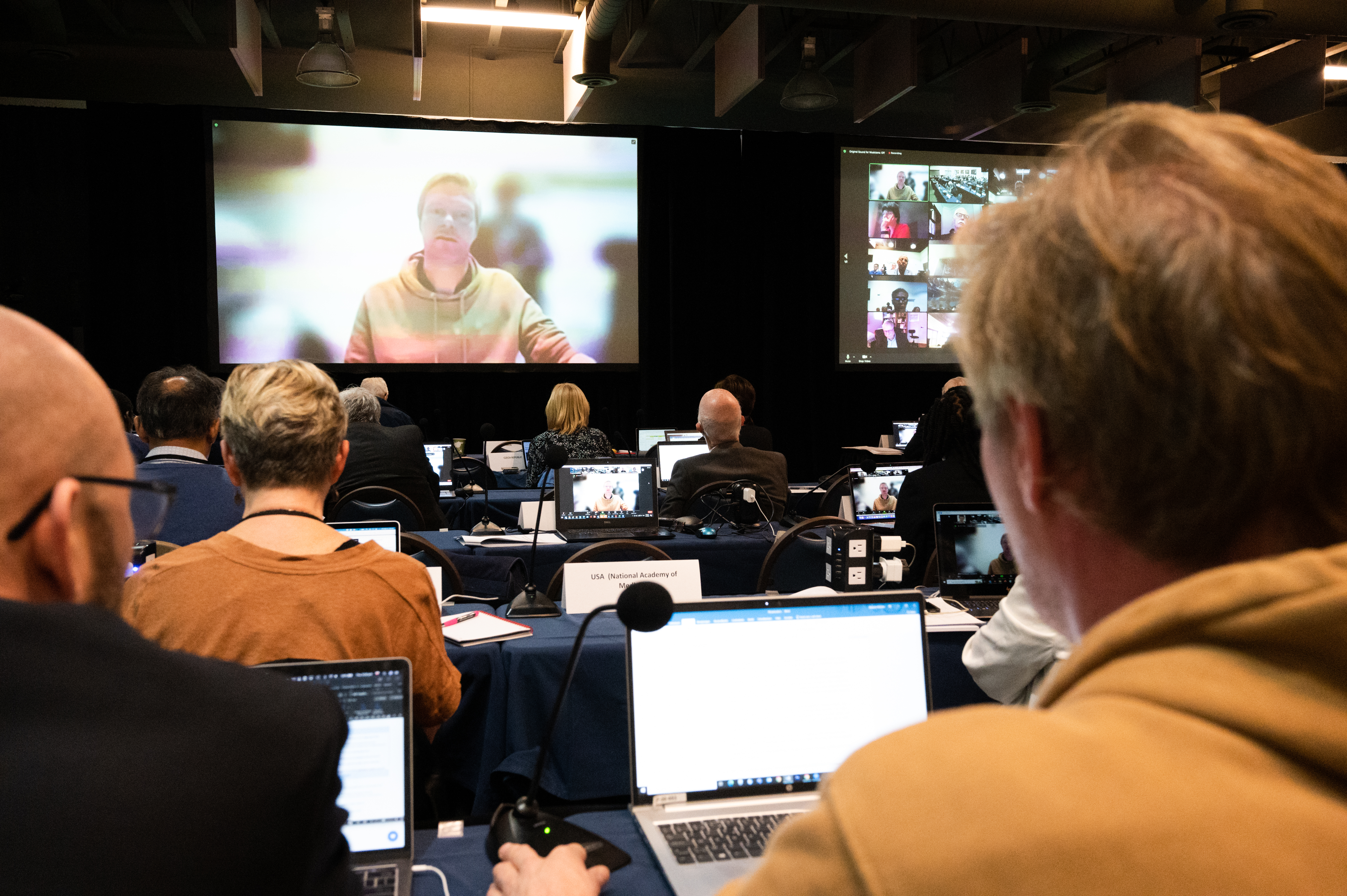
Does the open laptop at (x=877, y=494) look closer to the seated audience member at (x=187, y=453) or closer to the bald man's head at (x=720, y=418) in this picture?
the bald man's head at (x=720, y=418)

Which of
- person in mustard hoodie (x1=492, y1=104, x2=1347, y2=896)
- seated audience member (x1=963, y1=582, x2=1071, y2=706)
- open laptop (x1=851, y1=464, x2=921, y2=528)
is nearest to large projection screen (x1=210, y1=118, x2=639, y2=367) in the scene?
open laptop (x1=851, y1=464, x2=921, y2=528)

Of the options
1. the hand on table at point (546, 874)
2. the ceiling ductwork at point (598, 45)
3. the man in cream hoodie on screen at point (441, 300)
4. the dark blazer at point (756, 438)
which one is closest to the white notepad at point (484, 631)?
the hand on table at point (546, 874)

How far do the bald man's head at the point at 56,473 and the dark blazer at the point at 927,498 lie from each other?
278 centimetres

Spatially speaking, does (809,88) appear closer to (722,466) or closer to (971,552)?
(722,466)

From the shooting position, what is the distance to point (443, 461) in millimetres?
7129

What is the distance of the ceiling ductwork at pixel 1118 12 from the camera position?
580cm

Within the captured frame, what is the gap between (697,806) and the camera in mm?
1403

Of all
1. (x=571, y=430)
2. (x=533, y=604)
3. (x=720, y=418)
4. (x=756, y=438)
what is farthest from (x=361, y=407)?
(x=756, y=438)

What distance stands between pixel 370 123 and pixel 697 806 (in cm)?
857

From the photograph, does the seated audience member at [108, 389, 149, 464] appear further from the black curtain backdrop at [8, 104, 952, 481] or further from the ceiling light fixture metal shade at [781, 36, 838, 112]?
the ceiling light fixture metal shade at [781, 36, 838, 112]

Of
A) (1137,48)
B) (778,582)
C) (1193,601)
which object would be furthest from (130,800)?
(1137,48)

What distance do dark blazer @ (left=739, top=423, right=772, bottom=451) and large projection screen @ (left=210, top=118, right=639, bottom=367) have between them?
3162mm

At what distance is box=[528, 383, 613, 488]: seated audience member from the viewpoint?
607cm

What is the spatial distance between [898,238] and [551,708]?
8.22m
